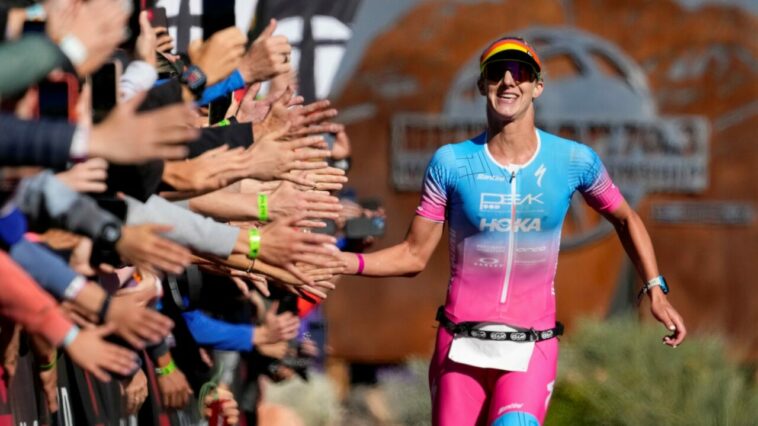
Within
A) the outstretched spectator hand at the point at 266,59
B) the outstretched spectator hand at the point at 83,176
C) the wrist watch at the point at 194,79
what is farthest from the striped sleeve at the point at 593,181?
the outstretched spectator hand at the point at 83,176

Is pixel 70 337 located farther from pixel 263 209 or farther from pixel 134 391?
pixel 134 391

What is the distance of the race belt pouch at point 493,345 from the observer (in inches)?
273

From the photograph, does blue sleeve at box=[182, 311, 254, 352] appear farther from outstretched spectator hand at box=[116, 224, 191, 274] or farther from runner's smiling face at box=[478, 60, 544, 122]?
outstretched spectator hand at box=[116, 224, 191, 274]

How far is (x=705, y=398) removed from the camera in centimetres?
1023

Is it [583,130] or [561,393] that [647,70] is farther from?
[561,393]

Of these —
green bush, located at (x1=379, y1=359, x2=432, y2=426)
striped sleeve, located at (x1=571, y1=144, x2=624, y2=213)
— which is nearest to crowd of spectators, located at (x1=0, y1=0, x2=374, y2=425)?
striped sleeve, located at (x1=571, y1=144, x2=624, y2=213)

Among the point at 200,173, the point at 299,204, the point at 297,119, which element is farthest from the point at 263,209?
the point at 200,173

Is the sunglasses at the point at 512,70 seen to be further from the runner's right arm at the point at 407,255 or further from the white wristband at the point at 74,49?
the white wristband at the point at 74,49

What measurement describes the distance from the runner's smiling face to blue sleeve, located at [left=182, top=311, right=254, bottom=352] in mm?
2004

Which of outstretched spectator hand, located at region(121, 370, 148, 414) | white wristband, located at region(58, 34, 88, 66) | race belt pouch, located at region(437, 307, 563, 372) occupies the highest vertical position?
white wristband, located at region(58, 34, 88, 66)

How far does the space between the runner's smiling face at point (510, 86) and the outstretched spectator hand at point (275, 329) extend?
7.13ft

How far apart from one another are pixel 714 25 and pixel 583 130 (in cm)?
158

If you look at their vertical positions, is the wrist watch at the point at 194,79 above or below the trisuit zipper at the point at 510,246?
above

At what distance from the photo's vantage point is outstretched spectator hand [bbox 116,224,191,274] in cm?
472
